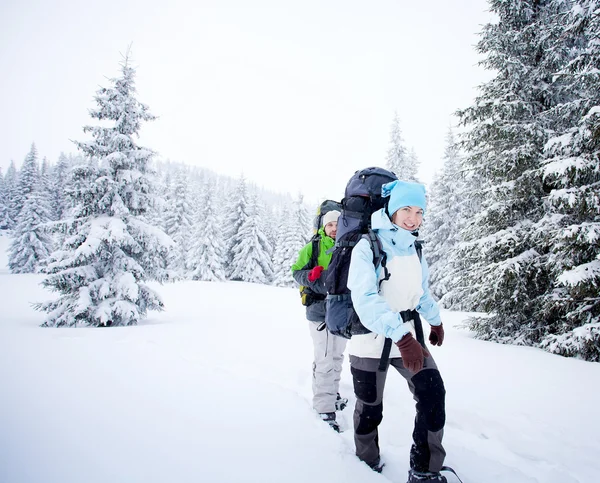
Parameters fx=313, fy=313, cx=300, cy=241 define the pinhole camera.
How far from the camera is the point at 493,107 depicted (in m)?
8.94

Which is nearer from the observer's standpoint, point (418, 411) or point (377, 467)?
point (418, 411)

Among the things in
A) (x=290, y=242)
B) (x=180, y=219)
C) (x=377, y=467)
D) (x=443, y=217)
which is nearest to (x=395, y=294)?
(x=377, y=467)

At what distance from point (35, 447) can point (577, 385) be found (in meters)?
7.04

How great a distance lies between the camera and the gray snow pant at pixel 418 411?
2426mm

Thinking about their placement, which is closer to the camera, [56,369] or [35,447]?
[35,447]

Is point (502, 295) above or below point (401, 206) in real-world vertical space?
below

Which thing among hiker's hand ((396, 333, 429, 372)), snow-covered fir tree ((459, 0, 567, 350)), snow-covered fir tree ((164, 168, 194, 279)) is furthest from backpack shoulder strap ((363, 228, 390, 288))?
snow-covered fir tree ((164, 168, 194, 279))

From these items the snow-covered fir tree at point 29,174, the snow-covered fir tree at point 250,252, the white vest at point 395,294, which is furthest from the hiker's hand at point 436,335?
the snow-covered fir tree at point 29,174

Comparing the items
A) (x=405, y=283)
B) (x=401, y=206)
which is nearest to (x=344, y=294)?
(x=405, y=283)

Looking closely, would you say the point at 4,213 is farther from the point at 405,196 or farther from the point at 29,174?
the point at 405,196

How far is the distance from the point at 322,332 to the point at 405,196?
83.4 inches

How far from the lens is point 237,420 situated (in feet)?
9.66

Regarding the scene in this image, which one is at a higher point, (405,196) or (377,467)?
(405,196)

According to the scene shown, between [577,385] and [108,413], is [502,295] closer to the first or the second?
[577,385]
